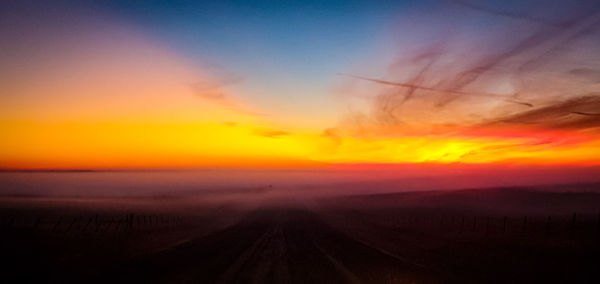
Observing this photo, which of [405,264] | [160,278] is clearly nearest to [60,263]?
[160,278]

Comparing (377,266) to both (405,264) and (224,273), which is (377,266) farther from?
(224,273)

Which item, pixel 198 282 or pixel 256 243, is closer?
pixel 198 282

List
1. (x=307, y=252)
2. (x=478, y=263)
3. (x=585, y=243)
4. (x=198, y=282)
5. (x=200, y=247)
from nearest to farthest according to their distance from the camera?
1. (x=198, y=282)
2. (x=478, y=263)
3. (x=307, y=252)
4. (x=200, y=247)
5. (x=585, y=243)

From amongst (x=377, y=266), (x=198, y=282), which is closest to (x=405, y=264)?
(x=377, y=266)

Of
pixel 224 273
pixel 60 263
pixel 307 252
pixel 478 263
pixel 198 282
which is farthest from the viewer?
pixel 307 252

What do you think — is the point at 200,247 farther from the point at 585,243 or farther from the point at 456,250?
the point at 585,243

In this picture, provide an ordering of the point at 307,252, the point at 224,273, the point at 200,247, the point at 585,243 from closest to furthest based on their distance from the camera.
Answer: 1. the point at 224,273
2. the point at 307,252
3. the point at 200,247
4. the point at 585,243

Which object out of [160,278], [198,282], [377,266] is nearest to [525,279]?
[377,266]

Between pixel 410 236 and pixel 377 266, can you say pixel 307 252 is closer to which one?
pixel 377 266

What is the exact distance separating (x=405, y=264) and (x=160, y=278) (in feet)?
39.3

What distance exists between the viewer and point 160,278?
14438 millimetres

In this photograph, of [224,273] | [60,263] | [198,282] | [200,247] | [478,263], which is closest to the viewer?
[198,282]

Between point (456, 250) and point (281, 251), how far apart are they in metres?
11.9

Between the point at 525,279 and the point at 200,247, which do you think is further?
the point at 200,247
